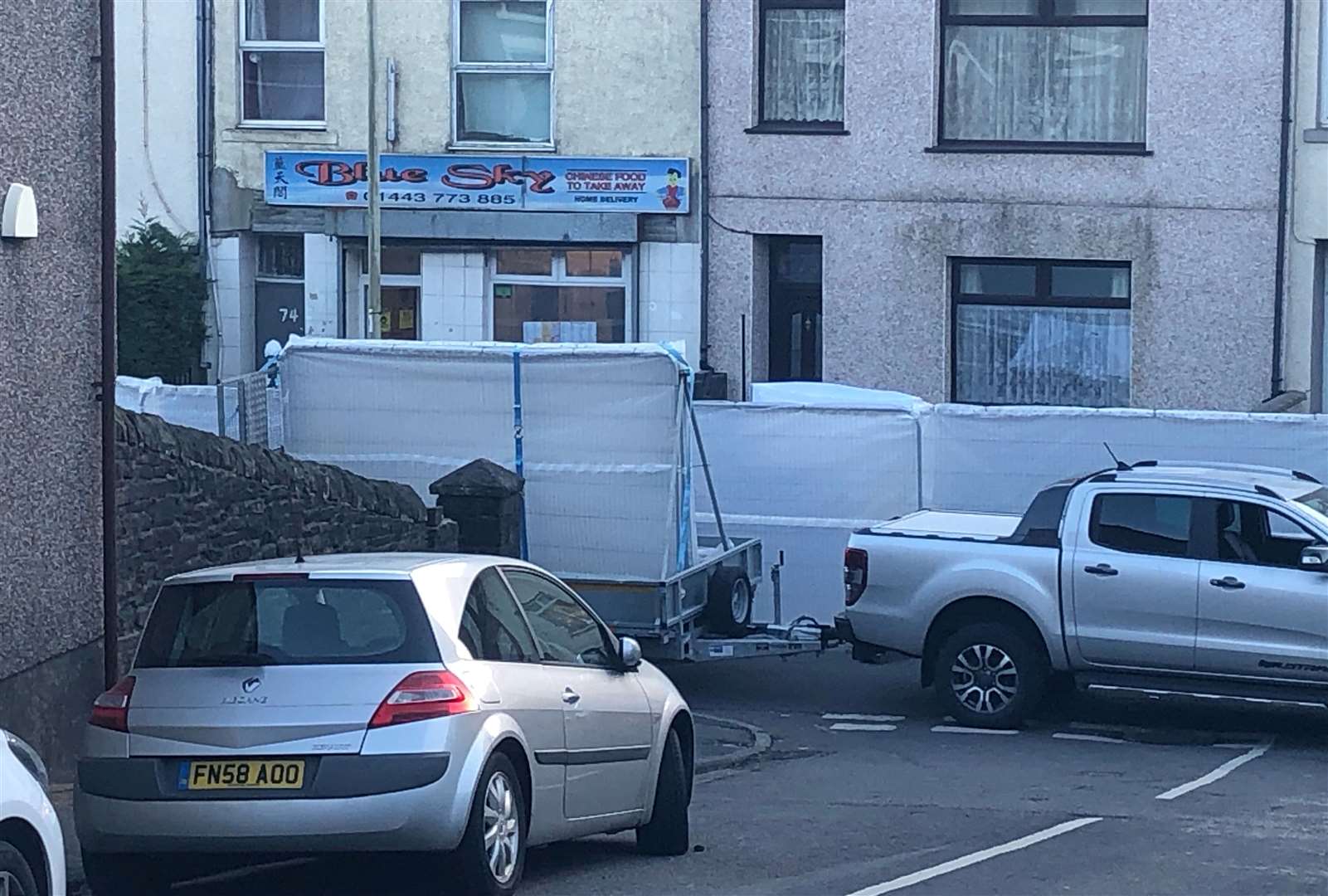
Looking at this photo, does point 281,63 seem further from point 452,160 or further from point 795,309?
point 795,309

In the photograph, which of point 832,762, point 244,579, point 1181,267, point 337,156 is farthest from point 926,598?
point 337,156

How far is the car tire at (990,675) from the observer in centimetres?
1415

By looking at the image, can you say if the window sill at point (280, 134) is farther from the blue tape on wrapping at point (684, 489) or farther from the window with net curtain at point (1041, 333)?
the blue tape on wrapping at point (684, 489)

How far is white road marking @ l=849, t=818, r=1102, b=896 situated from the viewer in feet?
27.9

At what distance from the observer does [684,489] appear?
15211 millimetres

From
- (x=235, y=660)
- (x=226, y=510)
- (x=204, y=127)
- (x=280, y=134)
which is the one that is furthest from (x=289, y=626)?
(x=204, y=127)

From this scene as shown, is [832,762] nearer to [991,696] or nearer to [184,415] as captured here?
[991,696]

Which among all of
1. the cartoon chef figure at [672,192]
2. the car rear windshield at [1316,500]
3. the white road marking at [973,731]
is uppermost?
the cartoon chef figure at [672,192]

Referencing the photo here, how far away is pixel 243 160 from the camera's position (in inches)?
912

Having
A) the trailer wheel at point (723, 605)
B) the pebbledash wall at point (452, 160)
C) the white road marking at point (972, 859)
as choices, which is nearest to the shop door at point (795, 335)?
the pebbledash wall at point (452, 160)

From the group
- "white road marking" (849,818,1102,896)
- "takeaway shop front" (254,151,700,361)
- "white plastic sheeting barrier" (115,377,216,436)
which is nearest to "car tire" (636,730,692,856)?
"white road marking" (849,818,1102,896)

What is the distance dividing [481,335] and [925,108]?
18.7 ft

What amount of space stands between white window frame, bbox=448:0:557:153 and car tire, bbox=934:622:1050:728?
10249mm

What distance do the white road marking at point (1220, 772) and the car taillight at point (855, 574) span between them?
2.91 meters
